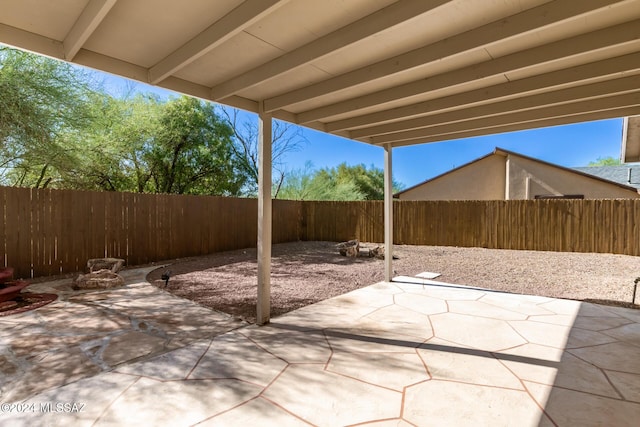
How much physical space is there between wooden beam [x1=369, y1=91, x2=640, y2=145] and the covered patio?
0.02m

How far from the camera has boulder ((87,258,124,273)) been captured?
554cm

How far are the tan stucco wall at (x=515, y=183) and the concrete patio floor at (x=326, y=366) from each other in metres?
10.8

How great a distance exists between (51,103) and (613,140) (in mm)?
37196

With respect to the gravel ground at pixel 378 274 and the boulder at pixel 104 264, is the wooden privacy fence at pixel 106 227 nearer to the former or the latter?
the boulder at pixel 104 264

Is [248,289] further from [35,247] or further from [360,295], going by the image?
[35,247]

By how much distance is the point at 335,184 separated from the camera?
71.4 feet

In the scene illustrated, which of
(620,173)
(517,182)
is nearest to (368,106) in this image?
(517,182)

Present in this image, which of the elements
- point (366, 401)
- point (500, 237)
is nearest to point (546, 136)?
point (500, 237)

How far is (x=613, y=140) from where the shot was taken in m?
26.7

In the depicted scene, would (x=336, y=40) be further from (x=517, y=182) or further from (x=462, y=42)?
(x=517, y=182)

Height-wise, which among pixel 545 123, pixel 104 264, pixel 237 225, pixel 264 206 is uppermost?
pixel 545 123

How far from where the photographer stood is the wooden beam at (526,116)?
299 centimetres

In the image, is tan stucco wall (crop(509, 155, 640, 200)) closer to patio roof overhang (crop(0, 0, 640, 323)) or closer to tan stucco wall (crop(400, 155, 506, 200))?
tan stucco wall (crop(400, 155, 506, 200))

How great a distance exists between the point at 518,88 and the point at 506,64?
0.52 metres
